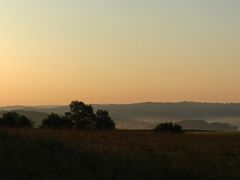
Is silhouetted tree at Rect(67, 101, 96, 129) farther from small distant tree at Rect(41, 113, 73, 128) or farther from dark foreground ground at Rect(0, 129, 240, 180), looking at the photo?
dark foreground ground at Rect(0, 129, 240, 180)

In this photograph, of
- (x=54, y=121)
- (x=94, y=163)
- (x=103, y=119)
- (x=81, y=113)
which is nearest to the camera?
(x=94, y=163)

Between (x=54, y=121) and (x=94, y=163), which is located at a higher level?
(x=54, y=121)

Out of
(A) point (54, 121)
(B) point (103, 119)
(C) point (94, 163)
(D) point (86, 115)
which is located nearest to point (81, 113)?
(D) point (86, 115)

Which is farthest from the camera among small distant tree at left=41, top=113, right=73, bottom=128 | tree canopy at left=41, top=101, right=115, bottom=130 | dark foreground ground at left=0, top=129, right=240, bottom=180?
tree canopy at left=41, top=101, right=115, bottom=130

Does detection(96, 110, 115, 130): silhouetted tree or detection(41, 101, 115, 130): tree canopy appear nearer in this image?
detection(96, 110, 115, 130): silhouetted tree

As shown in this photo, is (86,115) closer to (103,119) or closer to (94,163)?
(103,119)

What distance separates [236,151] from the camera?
21828 millimetres

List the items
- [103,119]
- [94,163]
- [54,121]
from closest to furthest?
[94,163]
[54,121]
[103,119]

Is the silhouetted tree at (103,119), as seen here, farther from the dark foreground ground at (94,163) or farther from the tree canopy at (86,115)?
the dark foreground ground at (94,163)

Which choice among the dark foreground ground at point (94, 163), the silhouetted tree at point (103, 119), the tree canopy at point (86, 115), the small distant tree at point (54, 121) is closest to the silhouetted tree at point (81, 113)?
the tree canopy at point (86, 115)

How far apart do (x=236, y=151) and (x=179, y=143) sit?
2.60 m

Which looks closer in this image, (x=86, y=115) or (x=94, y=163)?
(x=94, y=163)

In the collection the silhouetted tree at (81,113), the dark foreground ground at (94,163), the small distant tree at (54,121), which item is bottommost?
the dark foreground ground at (94,163)

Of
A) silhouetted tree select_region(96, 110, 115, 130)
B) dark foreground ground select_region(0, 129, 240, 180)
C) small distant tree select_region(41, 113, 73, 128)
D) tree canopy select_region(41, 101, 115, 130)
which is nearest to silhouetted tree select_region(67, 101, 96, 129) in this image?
tree canopy select_region(41, 101, 115, 130)
